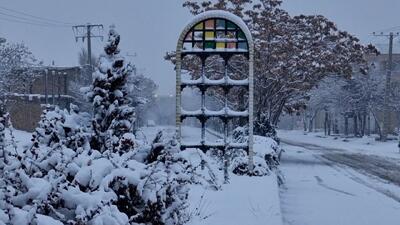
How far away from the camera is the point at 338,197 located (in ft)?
43.7

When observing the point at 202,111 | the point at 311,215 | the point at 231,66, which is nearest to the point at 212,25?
the point at 202,111

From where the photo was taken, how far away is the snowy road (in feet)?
33.7

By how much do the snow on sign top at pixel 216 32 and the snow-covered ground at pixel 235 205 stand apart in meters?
4.14

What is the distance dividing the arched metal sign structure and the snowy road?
212cm

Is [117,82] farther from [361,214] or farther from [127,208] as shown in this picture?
[361,214]

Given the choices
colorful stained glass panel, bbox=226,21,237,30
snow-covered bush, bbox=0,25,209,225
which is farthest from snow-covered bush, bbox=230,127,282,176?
snow-covered bush, bbox=0,25,209,225

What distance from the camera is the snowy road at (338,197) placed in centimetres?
1028

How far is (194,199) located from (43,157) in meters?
3.28

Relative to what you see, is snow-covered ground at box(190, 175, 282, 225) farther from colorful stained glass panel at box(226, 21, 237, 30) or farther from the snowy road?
colorful stained glass panel at box(226, 21, 237, 30)

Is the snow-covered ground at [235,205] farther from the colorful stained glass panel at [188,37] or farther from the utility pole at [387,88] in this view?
the utility pole at [387,88]

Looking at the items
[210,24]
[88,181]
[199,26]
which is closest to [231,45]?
[210,24]

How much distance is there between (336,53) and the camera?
986 inches

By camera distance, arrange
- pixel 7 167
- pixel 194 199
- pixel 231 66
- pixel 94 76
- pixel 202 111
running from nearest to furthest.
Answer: pixel 7 167, pixel 194 199, pixel 94 76, pixel 202 111, pixel 231 66

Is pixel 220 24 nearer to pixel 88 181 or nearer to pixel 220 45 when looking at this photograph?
pixel 220 45
